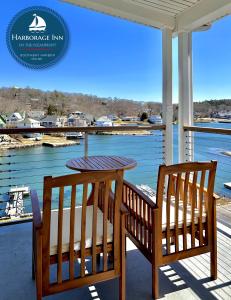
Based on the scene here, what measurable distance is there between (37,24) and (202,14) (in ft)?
8.21

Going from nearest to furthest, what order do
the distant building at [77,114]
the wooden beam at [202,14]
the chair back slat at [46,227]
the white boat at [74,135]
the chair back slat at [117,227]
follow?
the chair back slat at [46,227]
the chair back slat at [117,227]
the wooden beam at [202,14]
the white boat at [74,135]
the distant building at [77,114]

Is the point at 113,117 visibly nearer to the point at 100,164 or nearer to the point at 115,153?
the point at 115,153

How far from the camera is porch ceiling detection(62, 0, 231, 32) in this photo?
2797mm

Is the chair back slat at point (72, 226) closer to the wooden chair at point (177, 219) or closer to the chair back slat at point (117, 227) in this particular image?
the chair back slat at point (117, 227)

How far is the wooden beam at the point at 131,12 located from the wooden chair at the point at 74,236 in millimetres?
2430

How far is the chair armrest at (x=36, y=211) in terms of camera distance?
1229mm

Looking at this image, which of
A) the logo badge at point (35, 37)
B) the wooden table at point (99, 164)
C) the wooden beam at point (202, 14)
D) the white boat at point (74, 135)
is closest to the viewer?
the wooden table at point (99, 164)

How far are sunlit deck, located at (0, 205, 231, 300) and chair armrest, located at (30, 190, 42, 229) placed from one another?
644 mm

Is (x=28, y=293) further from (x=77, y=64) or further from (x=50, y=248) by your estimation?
(x=77, y=64)

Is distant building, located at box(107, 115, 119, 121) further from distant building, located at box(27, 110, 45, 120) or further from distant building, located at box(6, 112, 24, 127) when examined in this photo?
distant building, located at box(6, 112, 24, 127)

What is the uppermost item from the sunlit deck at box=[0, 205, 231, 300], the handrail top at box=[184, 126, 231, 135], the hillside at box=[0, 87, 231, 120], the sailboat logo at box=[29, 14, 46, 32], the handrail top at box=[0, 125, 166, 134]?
the sailboat logo at box=[29, 14, 46, 32]

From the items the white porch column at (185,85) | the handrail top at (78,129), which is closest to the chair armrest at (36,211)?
the handrail top at (78,129)

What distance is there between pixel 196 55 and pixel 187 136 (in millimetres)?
1101

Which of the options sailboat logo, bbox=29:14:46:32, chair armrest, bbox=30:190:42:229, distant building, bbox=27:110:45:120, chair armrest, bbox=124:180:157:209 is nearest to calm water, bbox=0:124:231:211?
distant building, bbox=27:110:45:120
